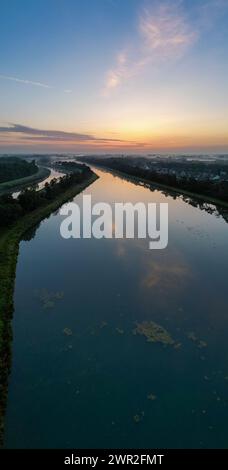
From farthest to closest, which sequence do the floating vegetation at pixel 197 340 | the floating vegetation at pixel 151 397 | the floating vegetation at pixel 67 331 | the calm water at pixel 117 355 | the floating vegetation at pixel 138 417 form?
the floating vegetation at pixel 67 331 < the floating vegetation at pixel 197 340 < the floating vegetation at pixel 151 397 < the floating vegetation at pixel 138 417 < the calm water at pixel 117 355

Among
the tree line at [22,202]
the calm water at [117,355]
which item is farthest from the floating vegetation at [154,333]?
the tree line at [22,202]

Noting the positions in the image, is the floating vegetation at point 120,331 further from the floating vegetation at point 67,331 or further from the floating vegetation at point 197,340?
the floating vegetation at point 197,340

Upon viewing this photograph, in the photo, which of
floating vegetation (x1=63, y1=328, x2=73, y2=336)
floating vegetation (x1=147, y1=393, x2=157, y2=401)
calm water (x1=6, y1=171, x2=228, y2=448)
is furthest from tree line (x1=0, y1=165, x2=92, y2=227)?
floating vegetation (x1=147, y1=393, x2=157, y2=401)

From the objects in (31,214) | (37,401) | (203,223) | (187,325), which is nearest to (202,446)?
(37,401)

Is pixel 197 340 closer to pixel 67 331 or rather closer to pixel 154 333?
pixel 154 333

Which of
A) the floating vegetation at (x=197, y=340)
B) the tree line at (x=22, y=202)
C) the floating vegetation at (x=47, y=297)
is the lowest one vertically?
the floating vegetation at (x=197, y=340)

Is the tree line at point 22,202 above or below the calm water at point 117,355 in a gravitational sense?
above

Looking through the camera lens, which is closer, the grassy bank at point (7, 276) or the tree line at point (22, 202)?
the grassy bank at point (7, 276)
